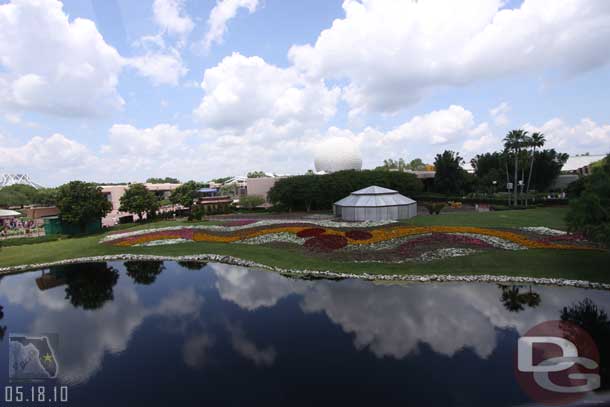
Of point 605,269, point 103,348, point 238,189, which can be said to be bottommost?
point 103,348

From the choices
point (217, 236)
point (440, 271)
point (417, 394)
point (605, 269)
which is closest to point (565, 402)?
point (417, 394)

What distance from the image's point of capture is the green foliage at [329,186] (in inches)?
1966

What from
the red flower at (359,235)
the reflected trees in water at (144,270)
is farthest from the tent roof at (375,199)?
the reflected trees in water at (144,270)

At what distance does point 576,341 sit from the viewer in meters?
10.6

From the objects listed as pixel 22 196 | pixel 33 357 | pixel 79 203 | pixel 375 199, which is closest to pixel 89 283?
pixel 33 357

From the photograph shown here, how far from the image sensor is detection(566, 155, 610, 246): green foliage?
14241 millimetres

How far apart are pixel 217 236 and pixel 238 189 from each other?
6623 centimetres

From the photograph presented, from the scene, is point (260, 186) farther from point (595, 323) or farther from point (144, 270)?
point (595, 323)

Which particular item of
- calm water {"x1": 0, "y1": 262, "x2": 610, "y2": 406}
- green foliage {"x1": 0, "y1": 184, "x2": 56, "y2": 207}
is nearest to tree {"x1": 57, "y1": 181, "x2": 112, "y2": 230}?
calm water {"x1": 0, "y1": 262, "x2": 610, "y2": 406}

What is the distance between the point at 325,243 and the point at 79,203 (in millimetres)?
30695

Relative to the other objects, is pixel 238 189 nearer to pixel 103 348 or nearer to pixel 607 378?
pixel 103 348

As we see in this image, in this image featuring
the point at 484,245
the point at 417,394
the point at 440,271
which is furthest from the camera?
the point at 484,245

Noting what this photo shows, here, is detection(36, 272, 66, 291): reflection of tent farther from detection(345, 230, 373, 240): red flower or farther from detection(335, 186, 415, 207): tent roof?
detection(335, 186, 415, 207): tent roof

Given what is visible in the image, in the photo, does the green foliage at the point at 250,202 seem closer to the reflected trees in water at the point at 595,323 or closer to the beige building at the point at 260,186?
the beige building at the point at 260,186
